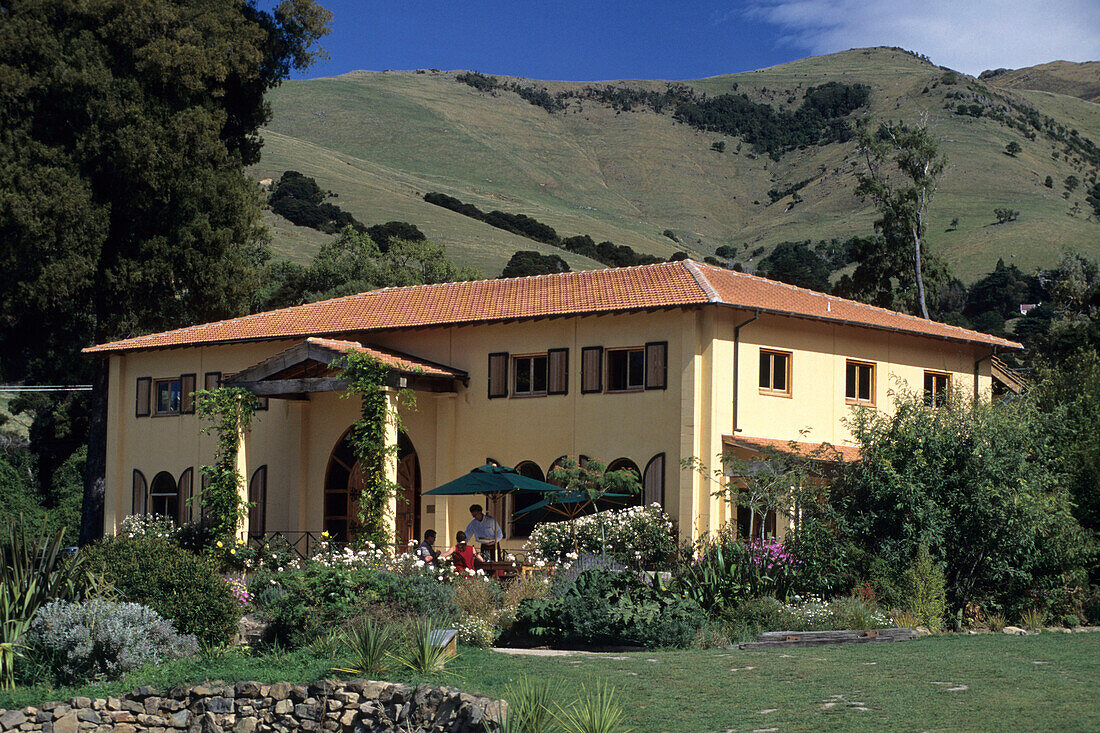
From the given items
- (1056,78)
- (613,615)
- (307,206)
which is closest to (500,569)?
(613,615)

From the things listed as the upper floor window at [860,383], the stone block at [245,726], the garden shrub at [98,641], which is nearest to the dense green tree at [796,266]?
the upper floor window at [860,383]

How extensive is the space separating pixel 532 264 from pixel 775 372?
45952mm

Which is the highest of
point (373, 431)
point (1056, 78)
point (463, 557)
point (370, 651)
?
point (1056, 78)

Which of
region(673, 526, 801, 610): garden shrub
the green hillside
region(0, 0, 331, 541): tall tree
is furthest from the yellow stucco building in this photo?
the green hillside

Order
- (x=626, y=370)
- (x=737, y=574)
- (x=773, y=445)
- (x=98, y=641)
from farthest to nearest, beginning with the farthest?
(x=626, y=370) → (x=773, y=445) → (x=737, y=574) → (x=98, y=641)

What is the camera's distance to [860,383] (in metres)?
26.2

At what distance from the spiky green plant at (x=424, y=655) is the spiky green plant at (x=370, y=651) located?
200mm

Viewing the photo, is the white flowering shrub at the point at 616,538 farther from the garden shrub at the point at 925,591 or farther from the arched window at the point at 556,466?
the garden shrub at the point at 925,591

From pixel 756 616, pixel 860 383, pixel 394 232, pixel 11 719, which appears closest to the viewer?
pixel 11 719

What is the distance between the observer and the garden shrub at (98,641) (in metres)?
14.9

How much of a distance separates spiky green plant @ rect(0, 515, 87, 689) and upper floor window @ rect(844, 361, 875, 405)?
15.6 m

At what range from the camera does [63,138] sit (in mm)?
30578

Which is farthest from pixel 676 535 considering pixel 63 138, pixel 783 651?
pixel 63 138

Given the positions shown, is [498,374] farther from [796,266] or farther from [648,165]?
[648,165]
